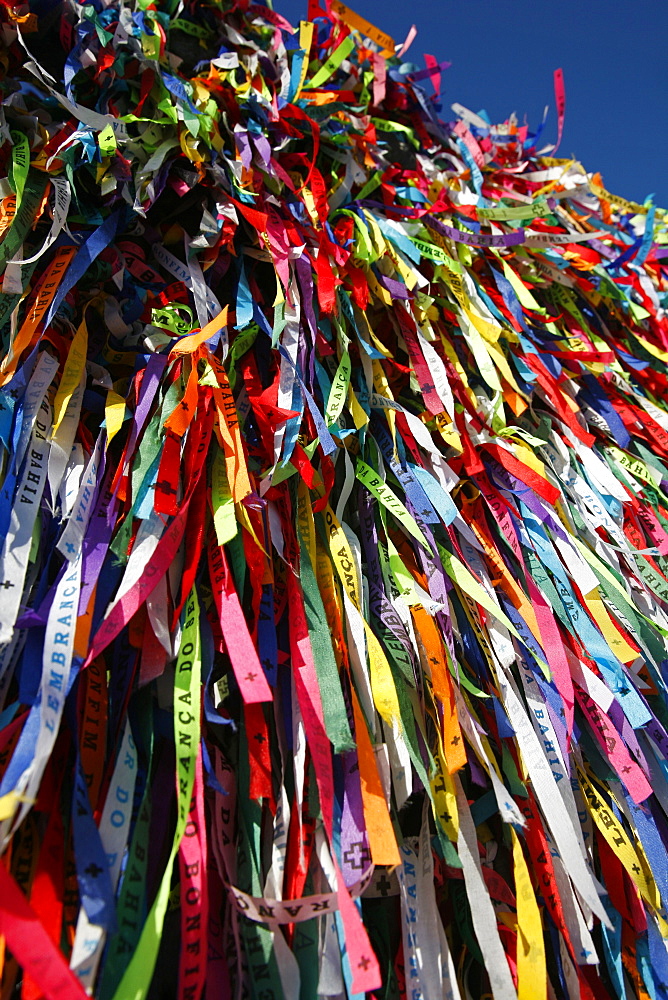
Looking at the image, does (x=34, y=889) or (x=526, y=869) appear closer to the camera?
(x=34, y=889)

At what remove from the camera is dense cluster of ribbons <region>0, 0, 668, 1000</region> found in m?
0.50

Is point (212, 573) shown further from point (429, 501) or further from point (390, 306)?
point (390, 306)

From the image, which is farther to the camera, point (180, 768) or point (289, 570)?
point (289, 570)

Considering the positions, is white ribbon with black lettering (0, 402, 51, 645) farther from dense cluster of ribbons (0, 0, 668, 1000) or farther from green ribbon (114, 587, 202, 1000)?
green ribbon (114, 587, 202, 1000)

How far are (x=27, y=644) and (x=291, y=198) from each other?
71cm

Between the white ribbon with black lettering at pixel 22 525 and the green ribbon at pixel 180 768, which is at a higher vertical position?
the white ribbon with black lettering at pixel 22 525

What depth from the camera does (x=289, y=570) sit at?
0.65 m

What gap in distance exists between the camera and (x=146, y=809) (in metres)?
0.52

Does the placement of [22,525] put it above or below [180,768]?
above

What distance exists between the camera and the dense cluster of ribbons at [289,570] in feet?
1.65

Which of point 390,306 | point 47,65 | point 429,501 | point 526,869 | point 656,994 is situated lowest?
point 656,994

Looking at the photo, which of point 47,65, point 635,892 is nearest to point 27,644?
point 635,892

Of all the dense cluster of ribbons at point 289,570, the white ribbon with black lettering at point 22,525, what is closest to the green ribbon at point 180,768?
the dense cluster of ribbons at point 289,570

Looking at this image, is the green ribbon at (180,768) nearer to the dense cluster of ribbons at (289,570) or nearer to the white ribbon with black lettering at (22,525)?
the dense cluster of ribbons at (289,570)
